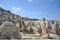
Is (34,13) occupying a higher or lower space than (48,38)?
higher

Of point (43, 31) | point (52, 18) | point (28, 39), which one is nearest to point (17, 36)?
point (28, 39)

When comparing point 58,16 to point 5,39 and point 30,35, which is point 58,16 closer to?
point 30,35

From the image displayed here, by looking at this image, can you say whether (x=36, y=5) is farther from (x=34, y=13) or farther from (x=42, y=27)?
(x=42, y=27)

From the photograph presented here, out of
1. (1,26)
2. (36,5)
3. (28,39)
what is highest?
(36,5)

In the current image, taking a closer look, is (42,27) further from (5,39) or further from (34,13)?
(5,39)

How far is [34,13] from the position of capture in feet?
15.1

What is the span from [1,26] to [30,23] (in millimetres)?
627

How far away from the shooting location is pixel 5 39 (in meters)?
4.43

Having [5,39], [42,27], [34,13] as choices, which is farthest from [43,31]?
[5,39]

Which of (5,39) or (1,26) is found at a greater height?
(1,26)

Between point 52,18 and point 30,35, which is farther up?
point 52,18

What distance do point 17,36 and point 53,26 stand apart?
2.70 ft

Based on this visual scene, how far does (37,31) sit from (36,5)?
1.93 feet

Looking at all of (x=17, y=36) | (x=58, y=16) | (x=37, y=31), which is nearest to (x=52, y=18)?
(x=58, y=16)
